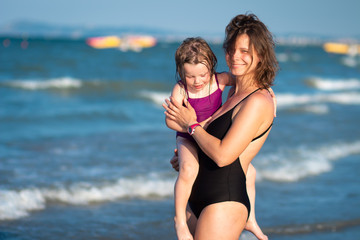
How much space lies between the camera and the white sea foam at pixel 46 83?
1957cm

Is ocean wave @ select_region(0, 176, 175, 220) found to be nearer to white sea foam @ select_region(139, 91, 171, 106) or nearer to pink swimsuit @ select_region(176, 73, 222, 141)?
pink swimsuit @ select_region(176, 73, 222, 141)

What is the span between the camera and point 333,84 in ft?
89.4

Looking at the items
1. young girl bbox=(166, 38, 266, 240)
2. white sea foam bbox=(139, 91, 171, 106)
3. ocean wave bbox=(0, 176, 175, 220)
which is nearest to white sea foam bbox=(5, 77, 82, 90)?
white sea foam bbox=(139, 91, 171, 106)

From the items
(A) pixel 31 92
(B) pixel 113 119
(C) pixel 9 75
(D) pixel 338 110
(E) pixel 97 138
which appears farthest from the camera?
(C) pixel 9 75

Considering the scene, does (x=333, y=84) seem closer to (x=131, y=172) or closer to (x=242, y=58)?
(x=131, y=172)

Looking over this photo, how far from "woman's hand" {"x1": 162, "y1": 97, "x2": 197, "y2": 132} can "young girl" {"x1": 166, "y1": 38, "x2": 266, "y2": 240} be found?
0.04 meters

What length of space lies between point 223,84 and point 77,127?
9459mm

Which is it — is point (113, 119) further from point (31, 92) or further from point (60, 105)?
point (31, 92)

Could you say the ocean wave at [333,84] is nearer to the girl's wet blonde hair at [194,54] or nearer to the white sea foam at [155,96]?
the white sea foam at [155,96]

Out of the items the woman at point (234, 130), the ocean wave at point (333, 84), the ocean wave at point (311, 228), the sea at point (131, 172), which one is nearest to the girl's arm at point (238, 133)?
Result: the woman at point (234, 130)

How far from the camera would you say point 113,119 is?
43.0 feet

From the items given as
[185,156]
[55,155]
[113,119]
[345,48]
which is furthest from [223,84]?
[345,48]

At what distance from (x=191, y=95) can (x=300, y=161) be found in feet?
20.1

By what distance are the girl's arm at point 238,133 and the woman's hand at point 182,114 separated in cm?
3
